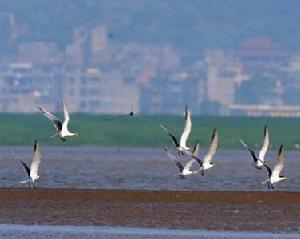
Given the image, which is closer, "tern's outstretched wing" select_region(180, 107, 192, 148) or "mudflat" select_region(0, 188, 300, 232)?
"mudflat" select_region(0, 188, 300, 232)

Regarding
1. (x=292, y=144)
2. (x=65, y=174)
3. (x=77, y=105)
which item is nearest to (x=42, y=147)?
(x=292, y=144)

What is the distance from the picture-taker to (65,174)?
163 feet

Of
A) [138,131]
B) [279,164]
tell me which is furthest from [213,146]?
[138,131]

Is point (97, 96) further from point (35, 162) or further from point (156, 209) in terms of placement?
point (156, 209)

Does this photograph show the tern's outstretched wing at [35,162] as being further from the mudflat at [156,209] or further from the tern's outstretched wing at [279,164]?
the tern's outstretched wing at [279,164]

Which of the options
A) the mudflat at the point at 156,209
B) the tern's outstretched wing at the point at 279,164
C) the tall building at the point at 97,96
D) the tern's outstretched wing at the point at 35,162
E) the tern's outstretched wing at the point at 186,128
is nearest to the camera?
the mudflat at the point at 156,209

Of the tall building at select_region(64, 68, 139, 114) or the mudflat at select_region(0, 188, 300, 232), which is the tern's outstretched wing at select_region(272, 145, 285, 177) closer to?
the mudflat at select_region(0, 188, 300, 232)

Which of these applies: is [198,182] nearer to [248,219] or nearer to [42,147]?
[248,219]

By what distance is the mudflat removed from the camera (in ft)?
111

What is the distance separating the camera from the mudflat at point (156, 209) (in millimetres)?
33969

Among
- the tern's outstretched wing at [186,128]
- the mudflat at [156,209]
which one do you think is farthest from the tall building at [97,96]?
the mudflat at [156,209]

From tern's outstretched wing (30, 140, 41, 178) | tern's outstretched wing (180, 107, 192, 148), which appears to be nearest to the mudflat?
tern's outstretched wing (30, 140, 41, 178)

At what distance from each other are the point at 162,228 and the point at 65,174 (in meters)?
16.5

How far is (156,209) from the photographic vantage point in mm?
36562
